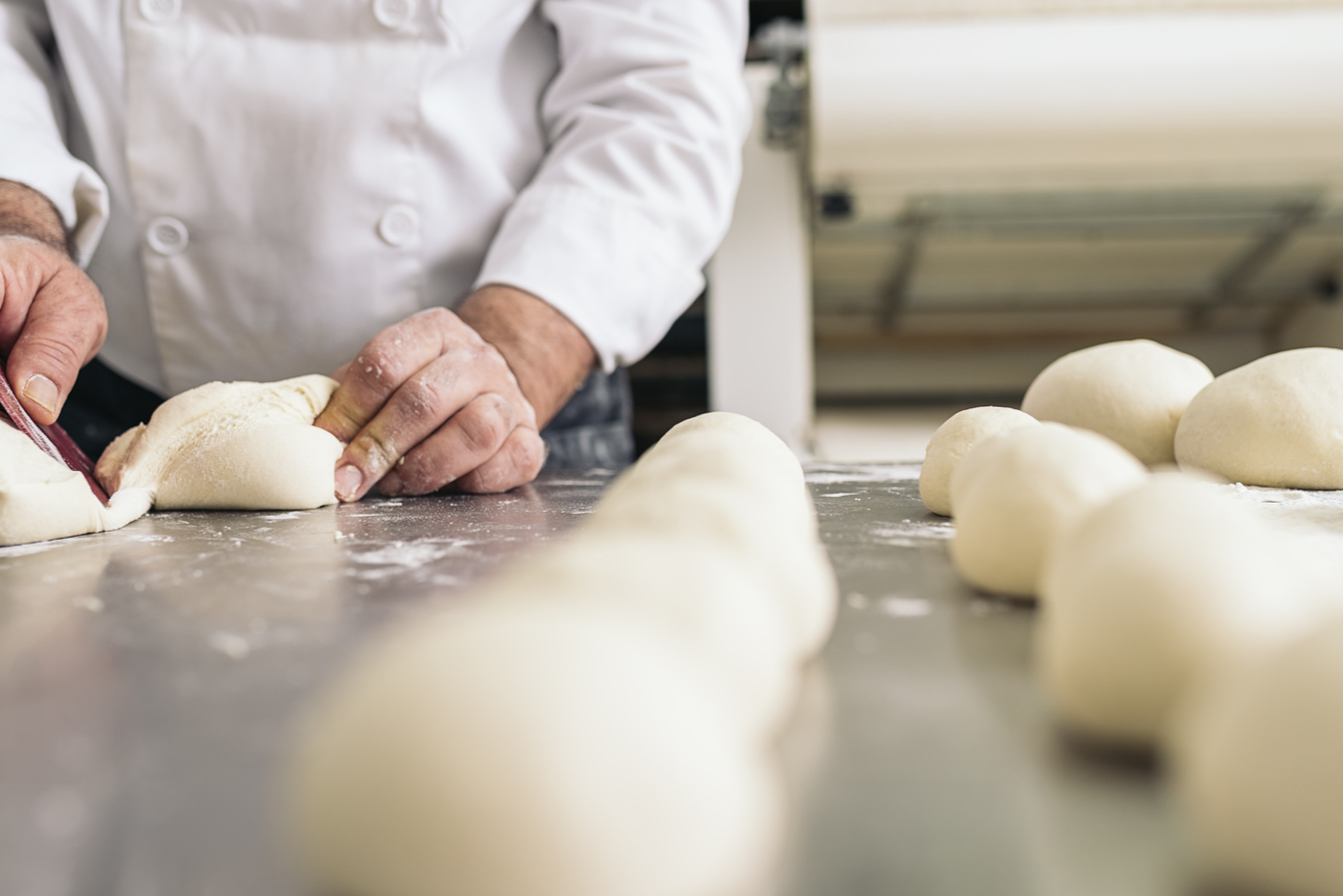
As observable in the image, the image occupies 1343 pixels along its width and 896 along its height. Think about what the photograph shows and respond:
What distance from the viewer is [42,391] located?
989 mm

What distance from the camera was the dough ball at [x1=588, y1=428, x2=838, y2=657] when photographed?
47cm

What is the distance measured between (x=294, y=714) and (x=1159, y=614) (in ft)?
1.26

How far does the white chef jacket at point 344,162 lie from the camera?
1.41 meters

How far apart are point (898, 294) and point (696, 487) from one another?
208 cm

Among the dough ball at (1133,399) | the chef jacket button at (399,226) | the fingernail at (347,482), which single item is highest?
the chef jacket button at (399,226)

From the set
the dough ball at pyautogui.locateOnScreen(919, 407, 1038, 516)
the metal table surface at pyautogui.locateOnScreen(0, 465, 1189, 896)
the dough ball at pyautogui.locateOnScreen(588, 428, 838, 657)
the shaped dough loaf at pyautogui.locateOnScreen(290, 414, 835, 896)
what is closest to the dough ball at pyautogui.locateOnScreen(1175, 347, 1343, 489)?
the dough ball at pyautogui.locateOnScreen(919, 407, 1038, 516)

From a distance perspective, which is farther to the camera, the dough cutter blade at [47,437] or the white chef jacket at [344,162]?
the white chef jacket at [344,162]

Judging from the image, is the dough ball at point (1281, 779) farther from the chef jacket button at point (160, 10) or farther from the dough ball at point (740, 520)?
the chef jacket button at point (160, 10)

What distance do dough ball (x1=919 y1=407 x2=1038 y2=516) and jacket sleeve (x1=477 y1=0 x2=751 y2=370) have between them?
0.65m

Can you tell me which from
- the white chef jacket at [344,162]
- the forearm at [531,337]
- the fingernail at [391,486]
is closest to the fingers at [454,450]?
the fingernail at [391,486]

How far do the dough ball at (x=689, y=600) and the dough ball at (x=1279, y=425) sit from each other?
0.84 metres

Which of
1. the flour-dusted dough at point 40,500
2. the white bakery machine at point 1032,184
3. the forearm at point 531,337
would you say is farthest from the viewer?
the white bakery machine at point 1032,184

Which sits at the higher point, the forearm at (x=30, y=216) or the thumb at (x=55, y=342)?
the forearm at (x=30, y=216)

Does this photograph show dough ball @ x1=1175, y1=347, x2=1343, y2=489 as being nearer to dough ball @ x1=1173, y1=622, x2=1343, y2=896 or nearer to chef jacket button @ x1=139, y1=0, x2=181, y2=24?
dough ball @ x1=1173, y1=622, x2=1343, y2=896
